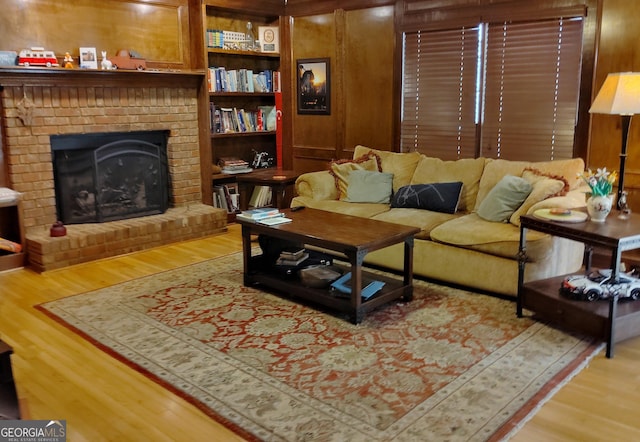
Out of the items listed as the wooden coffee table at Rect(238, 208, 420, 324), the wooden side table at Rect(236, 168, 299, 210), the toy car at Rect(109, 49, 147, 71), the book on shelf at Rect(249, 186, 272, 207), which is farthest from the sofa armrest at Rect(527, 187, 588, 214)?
the toy car at Rect(109, 49, 147, 71)

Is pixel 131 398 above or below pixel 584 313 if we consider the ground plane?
below

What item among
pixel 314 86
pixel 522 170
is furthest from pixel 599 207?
pixel 314 86

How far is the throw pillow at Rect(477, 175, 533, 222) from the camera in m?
4.10

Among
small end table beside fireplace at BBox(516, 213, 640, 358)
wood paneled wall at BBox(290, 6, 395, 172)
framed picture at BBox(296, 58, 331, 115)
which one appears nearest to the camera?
small end table beside fireplace at BBox(516, 213, 640, 358)

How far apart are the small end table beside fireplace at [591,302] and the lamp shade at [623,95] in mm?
642

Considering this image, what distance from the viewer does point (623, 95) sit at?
3506 millimetres

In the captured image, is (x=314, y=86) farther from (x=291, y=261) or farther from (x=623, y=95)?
(x=623, y=95)

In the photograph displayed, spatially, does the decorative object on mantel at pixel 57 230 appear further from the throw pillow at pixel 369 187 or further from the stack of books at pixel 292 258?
the throw pillow at pixel 369 187

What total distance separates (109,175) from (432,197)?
296cm

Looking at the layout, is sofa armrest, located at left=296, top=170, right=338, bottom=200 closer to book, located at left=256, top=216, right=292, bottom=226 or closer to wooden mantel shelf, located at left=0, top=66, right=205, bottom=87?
book, located at left=256, top=216, right=292, bottom=226

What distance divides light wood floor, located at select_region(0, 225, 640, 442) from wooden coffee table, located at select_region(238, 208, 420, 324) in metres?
1.20

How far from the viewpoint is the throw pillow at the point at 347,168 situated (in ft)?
17.0

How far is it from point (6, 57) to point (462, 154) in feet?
13.0

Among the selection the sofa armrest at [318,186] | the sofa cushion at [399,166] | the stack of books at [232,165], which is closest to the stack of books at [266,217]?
the sofa armrest at [318,186]
